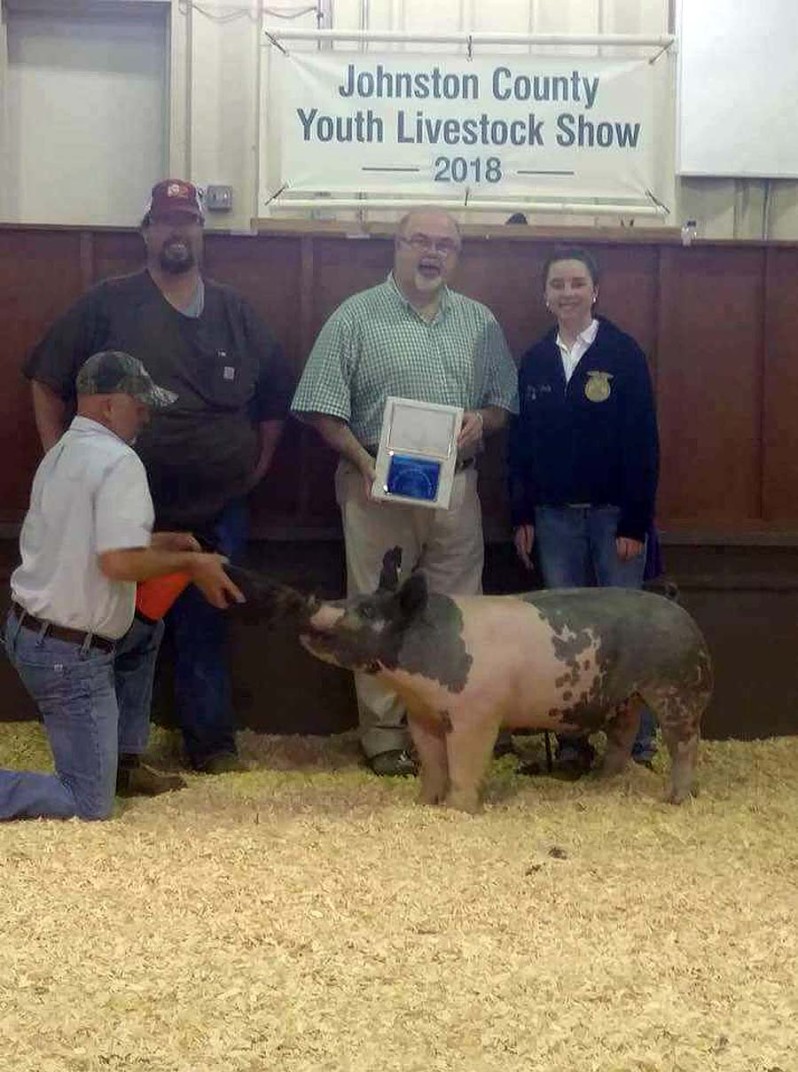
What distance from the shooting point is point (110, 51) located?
8.00m

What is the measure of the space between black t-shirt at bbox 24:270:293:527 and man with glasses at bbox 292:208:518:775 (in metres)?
0.27

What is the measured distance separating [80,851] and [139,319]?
6.45ft

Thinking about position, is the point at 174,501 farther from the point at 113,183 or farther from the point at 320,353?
the point at 113,183

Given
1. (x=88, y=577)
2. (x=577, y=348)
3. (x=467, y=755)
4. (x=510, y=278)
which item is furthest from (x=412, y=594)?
(x=510, y=278)

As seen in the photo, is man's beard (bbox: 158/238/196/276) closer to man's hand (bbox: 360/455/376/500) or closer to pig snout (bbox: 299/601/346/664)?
man's hand (bbox: 360/455/376/500)

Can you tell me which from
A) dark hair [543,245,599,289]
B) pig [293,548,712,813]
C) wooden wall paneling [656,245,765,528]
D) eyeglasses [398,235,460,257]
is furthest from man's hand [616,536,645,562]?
eyeglasses [398,235,460,257]

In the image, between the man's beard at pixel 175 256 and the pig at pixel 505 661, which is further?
the man's beard at pixel 175 256

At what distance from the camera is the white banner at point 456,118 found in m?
6.29

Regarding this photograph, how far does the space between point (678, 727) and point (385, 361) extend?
5.26 ft

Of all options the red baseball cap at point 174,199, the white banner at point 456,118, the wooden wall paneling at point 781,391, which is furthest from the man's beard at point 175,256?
the wooden wall paneling at point 781,391

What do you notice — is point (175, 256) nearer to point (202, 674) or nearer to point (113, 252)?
point (113, 252)

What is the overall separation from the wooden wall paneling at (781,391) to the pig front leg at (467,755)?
1.97 m

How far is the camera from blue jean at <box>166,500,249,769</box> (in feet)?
16.1

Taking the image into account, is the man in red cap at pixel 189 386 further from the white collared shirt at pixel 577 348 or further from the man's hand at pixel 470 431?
the white collared shirt at pixel 577 348
